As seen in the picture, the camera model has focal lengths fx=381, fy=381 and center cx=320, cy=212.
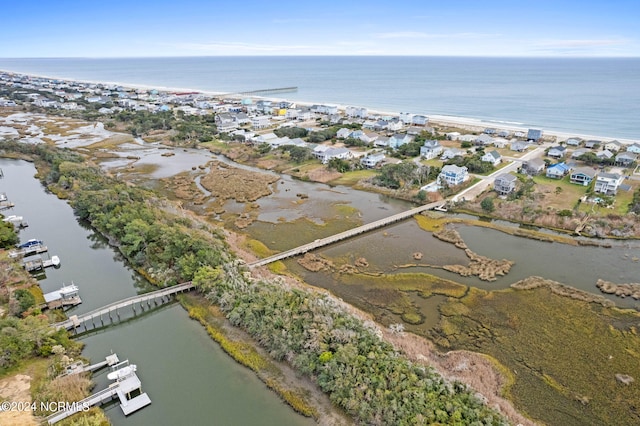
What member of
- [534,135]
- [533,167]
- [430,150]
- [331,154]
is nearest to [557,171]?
[533,167]

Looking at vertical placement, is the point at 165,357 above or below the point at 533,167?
below

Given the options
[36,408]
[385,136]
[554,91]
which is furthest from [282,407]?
[554,91]

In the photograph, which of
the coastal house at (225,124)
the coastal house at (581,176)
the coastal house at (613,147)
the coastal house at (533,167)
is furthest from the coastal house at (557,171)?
the coastal house at (225,124)

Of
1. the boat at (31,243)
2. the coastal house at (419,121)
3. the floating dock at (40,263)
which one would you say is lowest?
the floating dock at (40,263)

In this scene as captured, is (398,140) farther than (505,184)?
→ Yes

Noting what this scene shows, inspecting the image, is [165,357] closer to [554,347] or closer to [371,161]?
[554,347]

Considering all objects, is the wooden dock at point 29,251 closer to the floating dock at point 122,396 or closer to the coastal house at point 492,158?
the floating dock at point 122,396

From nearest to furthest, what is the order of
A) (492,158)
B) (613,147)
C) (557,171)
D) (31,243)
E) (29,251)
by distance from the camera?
(29,251) < (31,243) < (557,171) < (492,158) < (613,147)
